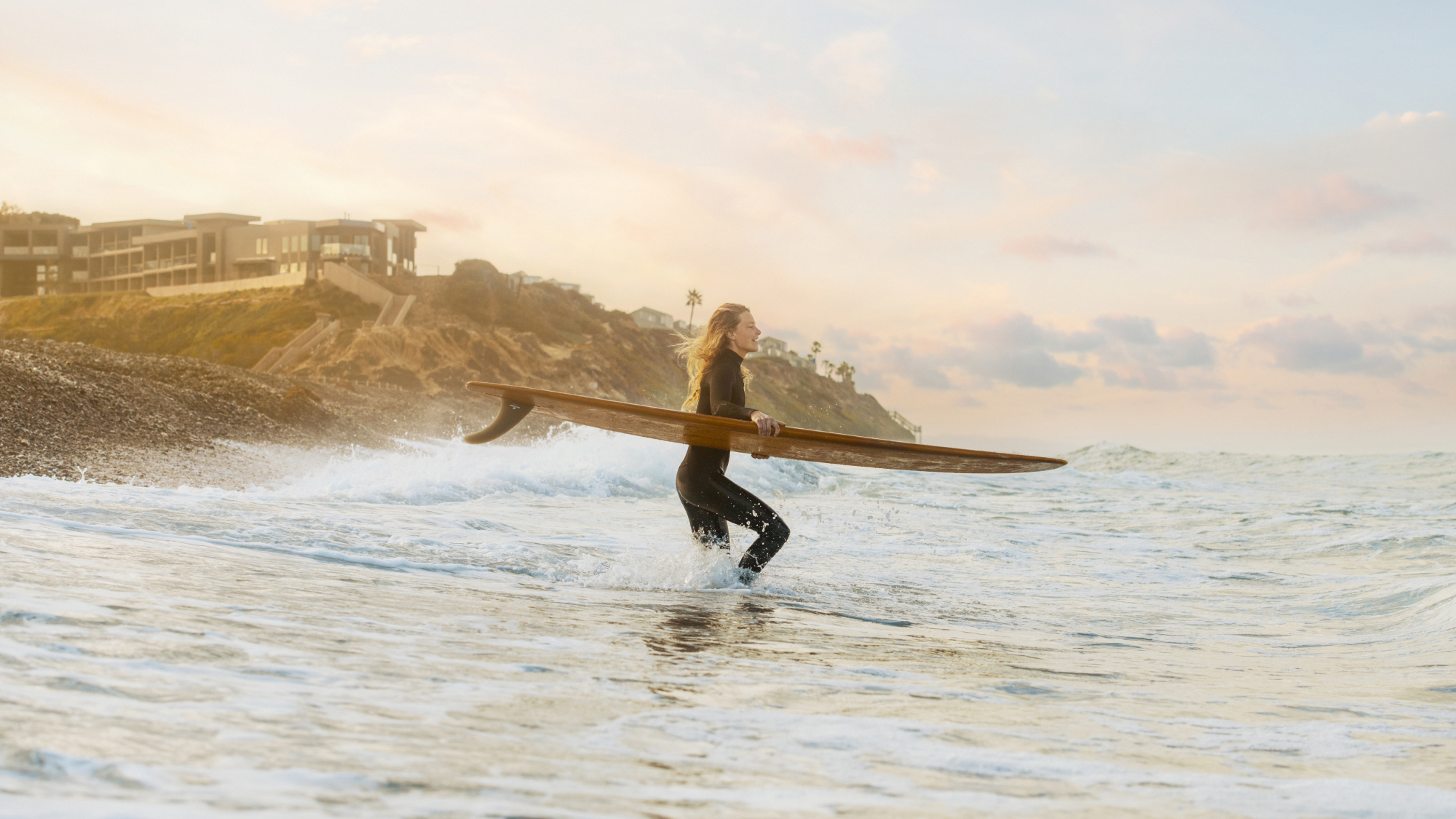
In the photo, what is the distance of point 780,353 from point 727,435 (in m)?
96.8

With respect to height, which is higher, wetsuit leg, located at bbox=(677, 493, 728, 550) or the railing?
the railing

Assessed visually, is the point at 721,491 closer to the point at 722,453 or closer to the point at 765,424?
the point at 722,453

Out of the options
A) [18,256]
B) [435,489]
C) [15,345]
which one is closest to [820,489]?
[435,489]

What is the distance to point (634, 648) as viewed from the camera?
Result: 156 inches

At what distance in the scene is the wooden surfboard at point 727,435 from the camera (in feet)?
18.6

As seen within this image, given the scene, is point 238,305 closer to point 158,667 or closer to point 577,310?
point 577,310

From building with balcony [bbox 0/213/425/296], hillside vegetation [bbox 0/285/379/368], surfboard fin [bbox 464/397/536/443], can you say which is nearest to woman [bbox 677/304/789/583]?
surfboard fin [bbox 464/397/536/443]

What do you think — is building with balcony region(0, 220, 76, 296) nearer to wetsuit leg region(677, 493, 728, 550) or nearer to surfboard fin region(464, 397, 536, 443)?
surfboard fin region(464, 397, 536, 443)

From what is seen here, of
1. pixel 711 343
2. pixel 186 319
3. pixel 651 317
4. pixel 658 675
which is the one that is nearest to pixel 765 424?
pixel 711 343

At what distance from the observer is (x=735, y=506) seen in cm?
576

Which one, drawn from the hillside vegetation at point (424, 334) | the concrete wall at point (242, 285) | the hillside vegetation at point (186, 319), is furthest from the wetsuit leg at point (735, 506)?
the concrete wall at point (242, 285)

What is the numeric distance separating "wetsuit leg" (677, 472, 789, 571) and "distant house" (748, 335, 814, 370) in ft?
242

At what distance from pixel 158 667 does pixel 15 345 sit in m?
17.3

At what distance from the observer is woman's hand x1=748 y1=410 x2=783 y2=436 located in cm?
525
